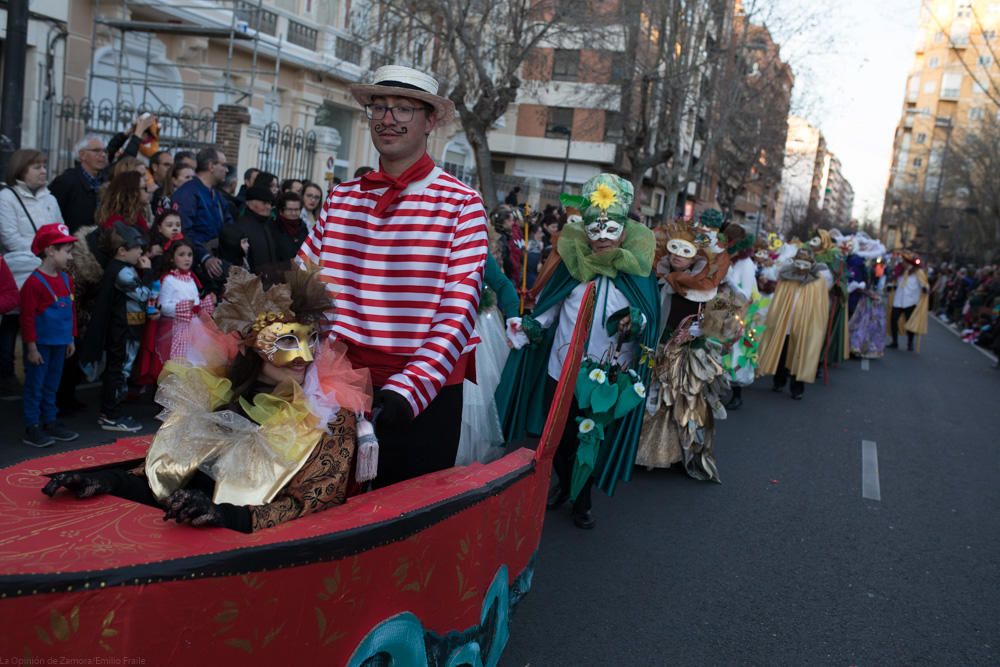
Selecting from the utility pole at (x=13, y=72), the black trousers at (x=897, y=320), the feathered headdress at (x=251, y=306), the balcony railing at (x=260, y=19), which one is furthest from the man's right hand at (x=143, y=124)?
the black trousers at (x=897, y=320)

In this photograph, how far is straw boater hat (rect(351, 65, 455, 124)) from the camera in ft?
9.87

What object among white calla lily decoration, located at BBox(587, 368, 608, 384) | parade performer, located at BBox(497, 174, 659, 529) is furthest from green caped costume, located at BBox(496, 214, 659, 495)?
white calla lily decoration, located at BBox(587, 368, 608, 384)

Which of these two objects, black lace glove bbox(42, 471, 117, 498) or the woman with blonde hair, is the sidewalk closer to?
the woman with blonde hair

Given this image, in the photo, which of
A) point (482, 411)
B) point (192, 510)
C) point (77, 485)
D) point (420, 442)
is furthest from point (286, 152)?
point (192, 510)

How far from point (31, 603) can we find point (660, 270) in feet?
19.4

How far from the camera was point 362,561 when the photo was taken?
7.54 feet

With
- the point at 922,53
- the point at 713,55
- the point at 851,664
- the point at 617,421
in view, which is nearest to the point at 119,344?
the point at 617,421

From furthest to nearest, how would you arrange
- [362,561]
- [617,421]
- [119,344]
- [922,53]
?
[922,53]
[119,344]
[617,421]
[362,561]

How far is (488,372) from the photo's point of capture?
6258mm

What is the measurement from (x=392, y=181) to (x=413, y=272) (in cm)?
33

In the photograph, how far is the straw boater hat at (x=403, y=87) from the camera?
9.87 feet

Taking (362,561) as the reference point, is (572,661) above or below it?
below

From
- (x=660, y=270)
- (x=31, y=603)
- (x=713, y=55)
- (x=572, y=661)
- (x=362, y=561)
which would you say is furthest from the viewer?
(x=713, y=55)

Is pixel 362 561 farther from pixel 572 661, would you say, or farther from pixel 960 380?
pixel 960 380
